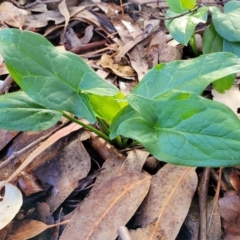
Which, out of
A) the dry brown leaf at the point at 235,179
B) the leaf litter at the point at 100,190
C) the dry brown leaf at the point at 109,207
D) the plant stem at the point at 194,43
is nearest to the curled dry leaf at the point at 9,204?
the leaf litter at the point at 100,190

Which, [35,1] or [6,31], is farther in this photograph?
[35,1]

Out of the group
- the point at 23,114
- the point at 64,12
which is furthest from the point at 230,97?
the point at 64,12

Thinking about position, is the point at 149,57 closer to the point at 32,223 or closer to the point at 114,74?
the point at 114,74

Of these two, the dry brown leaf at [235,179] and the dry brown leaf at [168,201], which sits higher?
the dry brown leaf at [168,201]

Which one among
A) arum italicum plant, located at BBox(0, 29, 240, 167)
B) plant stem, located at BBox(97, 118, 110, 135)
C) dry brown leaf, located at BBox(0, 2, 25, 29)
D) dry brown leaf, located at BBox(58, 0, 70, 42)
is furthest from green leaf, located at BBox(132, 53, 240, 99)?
dry brown leaf, located at BBox(0, 2, 25, 29)

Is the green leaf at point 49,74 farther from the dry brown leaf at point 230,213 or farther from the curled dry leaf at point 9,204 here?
the dry brown leaf at point 230,213

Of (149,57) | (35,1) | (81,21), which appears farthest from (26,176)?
(35,1)

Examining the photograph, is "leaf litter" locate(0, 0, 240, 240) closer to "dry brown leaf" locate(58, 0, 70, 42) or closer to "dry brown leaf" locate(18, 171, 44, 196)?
"dry brown leaf" locate(18, 171, 44, 196)
